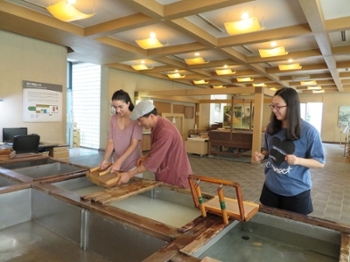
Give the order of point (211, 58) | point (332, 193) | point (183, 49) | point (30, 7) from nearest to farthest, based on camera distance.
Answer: point (30, 7) < point (332, 193) < point (183, 49) < point (211, 58)

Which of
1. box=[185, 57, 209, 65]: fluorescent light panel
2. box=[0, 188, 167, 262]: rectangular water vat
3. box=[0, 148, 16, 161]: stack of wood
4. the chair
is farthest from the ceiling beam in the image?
the chair

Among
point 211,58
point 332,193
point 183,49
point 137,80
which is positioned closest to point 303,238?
point 332,193

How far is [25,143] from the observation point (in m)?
4.54

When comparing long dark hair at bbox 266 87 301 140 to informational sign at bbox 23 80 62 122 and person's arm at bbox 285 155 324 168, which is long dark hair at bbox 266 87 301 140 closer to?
person's arm at bbox 285 155 324 168

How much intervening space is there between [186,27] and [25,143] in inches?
144

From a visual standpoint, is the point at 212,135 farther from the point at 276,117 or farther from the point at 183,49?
the point at 276,117

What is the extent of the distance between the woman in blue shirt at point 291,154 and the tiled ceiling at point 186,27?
7.92ft

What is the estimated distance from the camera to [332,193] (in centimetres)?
472

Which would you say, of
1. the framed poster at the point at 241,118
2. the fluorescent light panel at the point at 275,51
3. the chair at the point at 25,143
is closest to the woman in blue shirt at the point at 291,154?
the chair at the point at 25,143

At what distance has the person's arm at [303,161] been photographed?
1.52 metres

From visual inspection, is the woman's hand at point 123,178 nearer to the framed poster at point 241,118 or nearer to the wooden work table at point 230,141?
the wooden work table at point 230,141

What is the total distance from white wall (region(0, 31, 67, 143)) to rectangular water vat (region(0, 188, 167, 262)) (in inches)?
180

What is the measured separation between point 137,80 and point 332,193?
7.27 m

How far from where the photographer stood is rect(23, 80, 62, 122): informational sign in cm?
560
